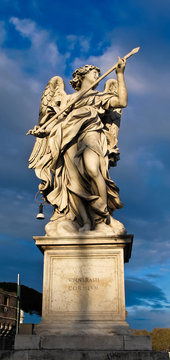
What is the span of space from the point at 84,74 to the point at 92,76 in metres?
0.20

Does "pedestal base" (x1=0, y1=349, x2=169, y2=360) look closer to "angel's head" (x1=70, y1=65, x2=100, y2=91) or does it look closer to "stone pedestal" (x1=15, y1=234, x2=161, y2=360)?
"stone pedestal" (x1=15, y1=234, x2=161, y2=360)

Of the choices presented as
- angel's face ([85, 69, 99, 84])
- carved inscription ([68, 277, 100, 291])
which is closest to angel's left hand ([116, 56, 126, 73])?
angel's face ([85, 69, 99, 84])

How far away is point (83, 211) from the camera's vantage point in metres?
7.09

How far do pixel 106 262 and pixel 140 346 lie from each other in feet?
4.76

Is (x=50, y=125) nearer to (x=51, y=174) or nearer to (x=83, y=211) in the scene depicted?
(x=51, y=174)

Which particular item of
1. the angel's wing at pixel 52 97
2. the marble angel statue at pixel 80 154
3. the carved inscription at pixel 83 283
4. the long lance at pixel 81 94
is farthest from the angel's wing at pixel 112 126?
the carved inscription at pixel 83 283

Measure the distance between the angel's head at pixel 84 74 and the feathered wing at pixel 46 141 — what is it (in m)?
0.32

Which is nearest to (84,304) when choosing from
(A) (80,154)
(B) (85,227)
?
(B) (85,227)

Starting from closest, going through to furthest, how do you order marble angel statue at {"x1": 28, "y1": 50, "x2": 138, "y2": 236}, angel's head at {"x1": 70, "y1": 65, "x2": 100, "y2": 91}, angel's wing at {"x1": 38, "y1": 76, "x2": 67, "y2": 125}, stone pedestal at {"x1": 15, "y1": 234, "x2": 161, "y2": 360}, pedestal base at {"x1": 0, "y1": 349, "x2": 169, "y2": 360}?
pedestal base at {"x1": 0, "y1": 349, "x2": 169, "y2": 360}, stone pedestal at {"x1": 15, "y1": 234, "x2": 161, "y2": 360}, marble angel statue at {"x1": 28, "y1": 50, "x2": 138, "y2": 236}, angel's wing at {"x1": 38, "y1": 76, "x2": 67, "y2": 125}, angel's head at {"x1": 70, "y1": 65, "x2": 100, "y2": 91}

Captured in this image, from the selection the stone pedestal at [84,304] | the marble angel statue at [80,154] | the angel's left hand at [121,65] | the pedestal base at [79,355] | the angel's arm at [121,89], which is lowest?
the pedestal base at [79,355]

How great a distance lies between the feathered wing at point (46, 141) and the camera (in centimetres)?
774

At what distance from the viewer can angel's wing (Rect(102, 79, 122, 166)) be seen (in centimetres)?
801

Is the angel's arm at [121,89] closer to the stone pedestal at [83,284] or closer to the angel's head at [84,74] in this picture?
the angel's head at [84,74]

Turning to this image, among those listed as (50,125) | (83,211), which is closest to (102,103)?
(50,125)
